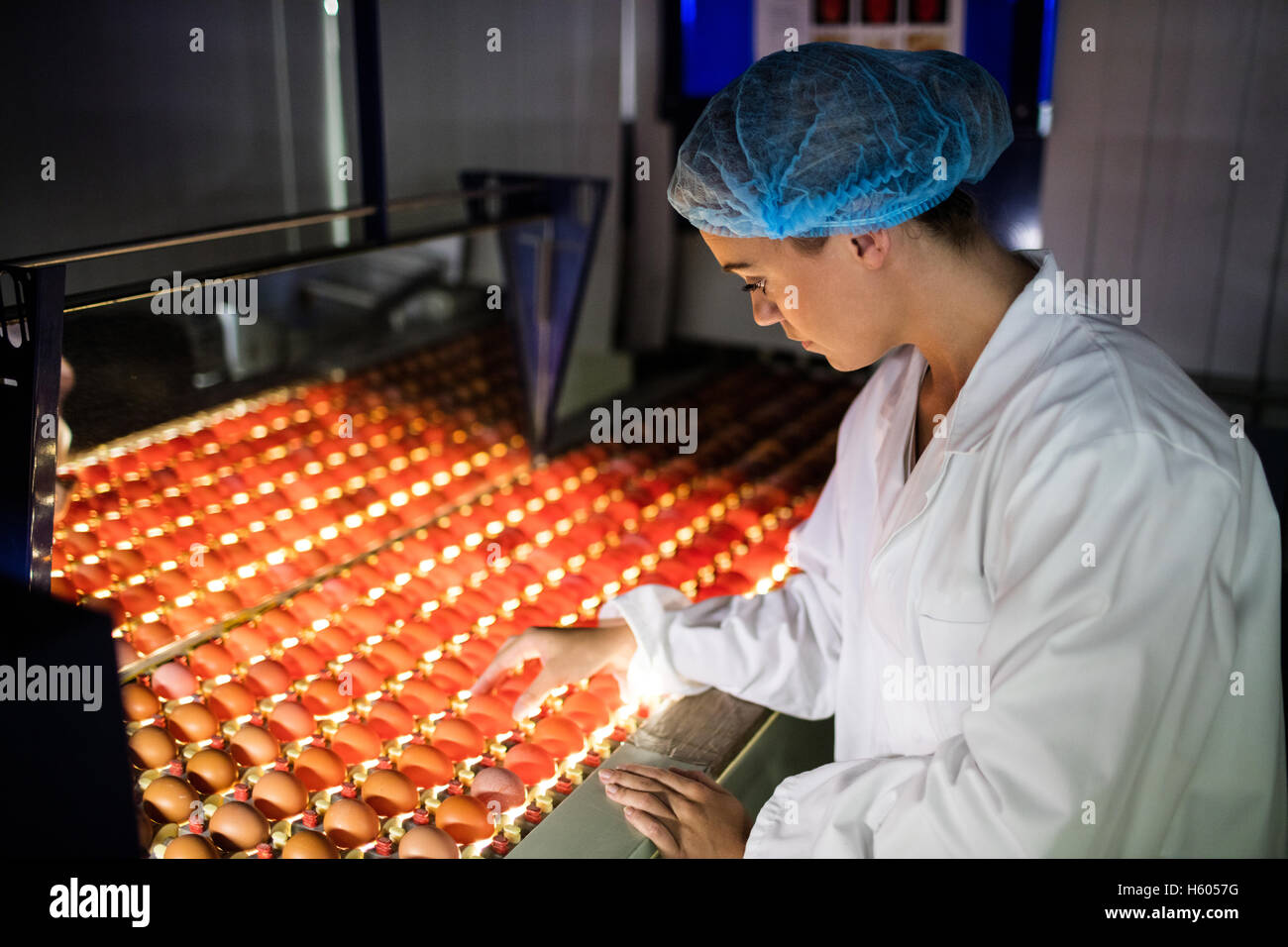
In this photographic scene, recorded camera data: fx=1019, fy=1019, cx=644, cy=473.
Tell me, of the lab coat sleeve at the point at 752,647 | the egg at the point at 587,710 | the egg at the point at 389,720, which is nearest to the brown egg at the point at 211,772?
the egg at the point at 389,720

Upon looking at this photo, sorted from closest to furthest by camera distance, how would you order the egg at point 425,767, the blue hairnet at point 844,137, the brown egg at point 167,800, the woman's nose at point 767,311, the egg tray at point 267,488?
1. the blue hairnet at point 844,137
2. the woman's nose at point 767,311
3. the brown egg at point 167,800
4. the egg at point 425,767
5. the egg tray at point 267,488

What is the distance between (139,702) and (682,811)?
0.92 m

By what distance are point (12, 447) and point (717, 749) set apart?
1123 mm

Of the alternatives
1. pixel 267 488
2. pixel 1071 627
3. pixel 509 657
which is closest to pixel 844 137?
pixel 1071 627

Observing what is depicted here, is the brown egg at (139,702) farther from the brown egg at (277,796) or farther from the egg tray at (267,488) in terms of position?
the brown egg at (277,796)

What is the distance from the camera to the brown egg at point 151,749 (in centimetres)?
153

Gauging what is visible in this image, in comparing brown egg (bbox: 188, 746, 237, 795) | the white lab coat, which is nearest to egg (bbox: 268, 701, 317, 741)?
brown egg (bbox: 188, 746, 237, 795)

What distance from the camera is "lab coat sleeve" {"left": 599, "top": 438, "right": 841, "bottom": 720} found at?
5.63ft

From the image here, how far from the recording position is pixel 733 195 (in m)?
1.30

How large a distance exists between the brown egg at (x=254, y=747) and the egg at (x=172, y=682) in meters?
0.17

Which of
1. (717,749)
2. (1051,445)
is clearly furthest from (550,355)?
(1051,445)

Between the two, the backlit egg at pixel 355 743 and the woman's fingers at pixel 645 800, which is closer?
the woman's fingers at pixel 645 800
